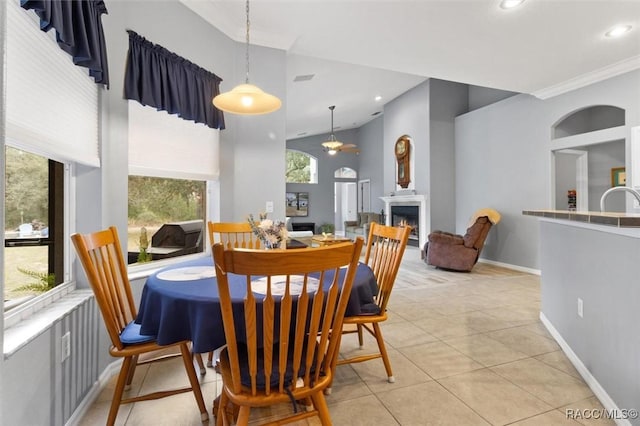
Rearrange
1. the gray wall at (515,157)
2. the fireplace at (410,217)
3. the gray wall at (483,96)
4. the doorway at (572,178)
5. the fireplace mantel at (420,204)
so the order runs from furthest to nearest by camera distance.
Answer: the fireplace at (410,217) < the fireplace mantel at (420,204) < the gray wall at (483,96) < the doorway at (572,178) < the gray wall at (515,157)

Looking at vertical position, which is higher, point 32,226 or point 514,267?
point 32,226

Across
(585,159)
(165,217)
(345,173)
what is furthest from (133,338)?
(345,173)

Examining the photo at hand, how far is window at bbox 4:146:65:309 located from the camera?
1492 millimetres

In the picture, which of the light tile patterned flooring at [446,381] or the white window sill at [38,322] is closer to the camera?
the white window sill at [38,322]

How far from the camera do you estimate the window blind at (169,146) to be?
2533 mm

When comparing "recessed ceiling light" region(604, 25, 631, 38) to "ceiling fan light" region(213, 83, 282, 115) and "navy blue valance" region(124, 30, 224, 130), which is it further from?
"navy blue valance" region(124, 30, 224, 130)

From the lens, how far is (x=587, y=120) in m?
5.46

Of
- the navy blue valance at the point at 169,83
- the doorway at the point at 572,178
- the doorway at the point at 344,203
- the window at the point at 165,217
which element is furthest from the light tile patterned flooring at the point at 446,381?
the doorway at the point at 344,203

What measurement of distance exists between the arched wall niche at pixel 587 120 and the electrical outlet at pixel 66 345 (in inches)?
252

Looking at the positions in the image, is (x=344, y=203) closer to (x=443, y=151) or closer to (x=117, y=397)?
(x=443, y=151)

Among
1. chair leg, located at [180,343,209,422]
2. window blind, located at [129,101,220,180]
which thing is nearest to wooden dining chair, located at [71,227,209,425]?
chair leg, located at [180,343,209,422]

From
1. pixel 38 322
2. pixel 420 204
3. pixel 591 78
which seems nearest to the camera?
pixel 38 322

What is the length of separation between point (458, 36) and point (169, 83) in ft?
10.2

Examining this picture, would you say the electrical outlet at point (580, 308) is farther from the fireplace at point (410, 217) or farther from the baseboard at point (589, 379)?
the fireplace at point (410, 217)
